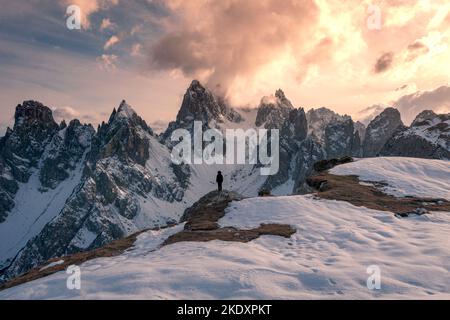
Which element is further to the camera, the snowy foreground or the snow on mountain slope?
the snow on mountain slope

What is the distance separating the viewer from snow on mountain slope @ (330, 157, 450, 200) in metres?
36.3

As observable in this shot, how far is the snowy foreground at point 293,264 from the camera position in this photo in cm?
1471

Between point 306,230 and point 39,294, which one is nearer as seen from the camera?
point 39,294

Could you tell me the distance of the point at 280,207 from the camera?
3017cm

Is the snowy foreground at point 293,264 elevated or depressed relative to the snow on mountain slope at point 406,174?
depressed

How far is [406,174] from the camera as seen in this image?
44000mm

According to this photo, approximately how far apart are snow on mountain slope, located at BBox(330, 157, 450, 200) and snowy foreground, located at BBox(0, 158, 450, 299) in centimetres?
916

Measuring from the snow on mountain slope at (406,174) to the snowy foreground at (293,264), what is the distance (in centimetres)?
916

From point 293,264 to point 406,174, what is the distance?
30936mm

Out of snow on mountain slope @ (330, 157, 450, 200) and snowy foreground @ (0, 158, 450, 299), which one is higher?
snow on mountain slope @ (330, 157, 450, 200)

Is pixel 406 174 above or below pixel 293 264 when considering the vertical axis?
above
